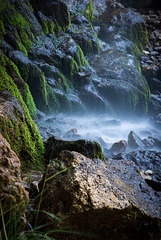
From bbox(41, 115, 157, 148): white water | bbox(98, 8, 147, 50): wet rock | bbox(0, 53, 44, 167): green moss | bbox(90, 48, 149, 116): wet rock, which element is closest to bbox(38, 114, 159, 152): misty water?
bbox(41, 115, 157, 148): white water

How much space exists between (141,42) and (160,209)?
17.0m

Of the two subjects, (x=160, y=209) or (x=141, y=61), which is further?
(x=141, y=61)

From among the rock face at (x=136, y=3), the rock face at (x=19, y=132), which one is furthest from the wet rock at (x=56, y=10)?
the rock face at (x=136, y=3)

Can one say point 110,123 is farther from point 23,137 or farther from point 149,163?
point 23,137

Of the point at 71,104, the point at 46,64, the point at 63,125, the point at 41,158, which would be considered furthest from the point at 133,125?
the point at 41,158

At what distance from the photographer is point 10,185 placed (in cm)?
108

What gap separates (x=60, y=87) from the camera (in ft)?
27.7

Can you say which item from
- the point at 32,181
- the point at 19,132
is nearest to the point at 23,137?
the point at 19,132

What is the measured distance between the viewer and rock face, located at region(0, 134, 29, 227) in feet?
3.36

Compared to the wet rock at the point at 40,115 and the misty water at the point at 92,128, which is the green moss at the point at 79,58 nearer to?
the misty water at the point at 92,128

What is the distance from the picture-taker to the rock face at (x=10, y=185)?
1025 mm

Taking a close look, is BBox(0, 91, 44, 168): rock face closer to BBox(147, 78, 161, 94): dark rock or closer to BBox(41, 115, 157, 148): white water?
BBox(41, 115, 157, 148): white water

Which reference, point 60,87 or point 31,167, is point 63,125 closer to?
point 60,87

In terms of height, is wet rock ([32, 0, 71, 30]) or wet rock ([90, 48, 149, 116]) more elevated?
wet rock ([32, 0, 71, 30])
